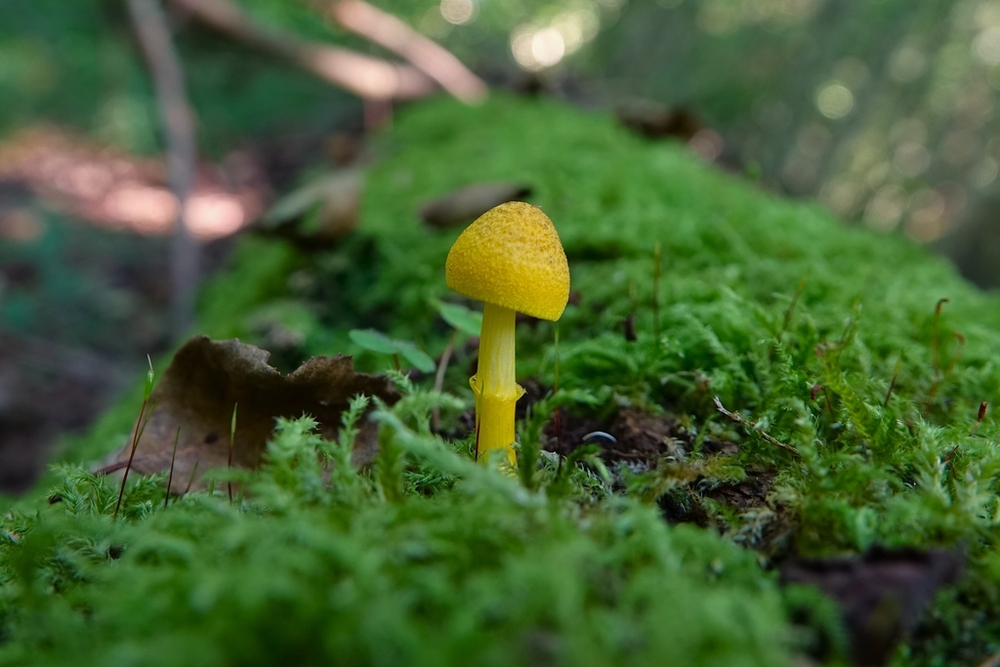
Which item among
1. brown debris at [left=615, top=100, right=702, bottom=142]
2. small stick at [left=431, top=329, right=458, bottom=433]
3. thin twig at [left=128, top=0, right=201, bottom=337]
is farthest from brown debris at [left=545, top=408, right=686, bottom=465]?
thin twig at [left=128, top=0, right=201, bottom=337]

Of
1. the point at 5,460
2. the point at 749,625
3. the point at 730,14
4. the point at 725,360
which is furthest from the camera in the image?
the point at 730,14

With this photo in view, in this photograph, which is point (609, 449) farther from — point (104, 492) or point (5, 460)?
point (5, 460)

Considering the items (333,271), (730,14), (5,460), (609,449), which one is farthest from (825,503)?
(730,14)

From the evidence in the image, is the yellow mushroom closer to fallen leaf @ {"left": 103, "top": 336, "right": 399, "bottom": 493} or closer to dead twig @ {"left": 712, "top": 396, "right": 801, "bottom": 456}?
fallen leaf @ {"left": 103, "top": 336, "right": 399, "bottom": 493}

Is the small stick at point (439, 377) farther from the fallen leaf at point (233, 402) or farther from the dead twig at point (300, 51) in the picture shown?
the dead twig at point (300, 51)

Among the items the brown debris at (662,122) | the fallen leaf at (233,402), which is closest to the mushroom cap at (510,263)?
the fallen leaf at (233,402)

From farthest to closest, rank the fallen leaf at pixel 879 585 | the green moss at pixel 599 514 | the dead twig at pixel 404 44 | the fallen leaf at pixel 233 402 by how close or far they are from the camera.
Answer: the dead twig at pixel 404 44 → the fallen leaf at pixel 233 402 → the fallen leaf at pixel 879 585 → the green moss at pixel 599 514

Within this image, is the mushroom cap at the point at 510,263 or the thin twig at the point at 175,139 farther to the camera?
the thin twig at the point at 175,139
